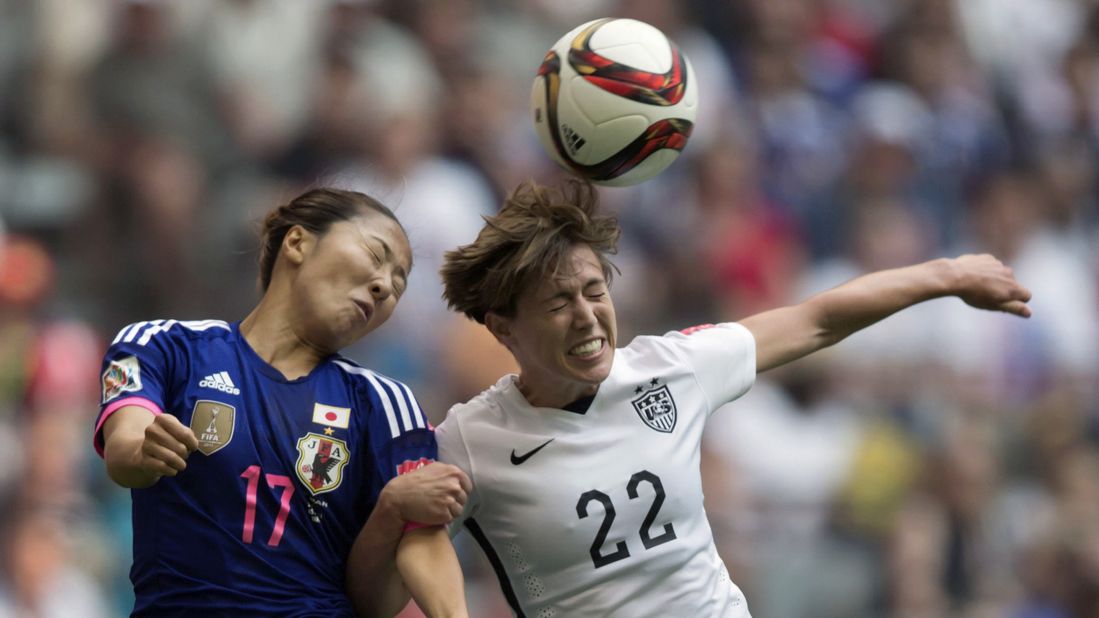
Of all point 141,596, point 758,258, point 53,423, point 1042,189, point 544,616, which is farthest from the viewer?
point 1042,189

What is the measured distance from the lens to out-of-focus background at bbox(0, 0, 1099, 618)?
8.11 metres

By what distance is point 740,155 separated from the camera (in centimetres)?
1034

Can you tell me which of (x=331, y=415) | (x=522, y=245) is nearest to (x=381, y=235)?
(x=522, y=245)

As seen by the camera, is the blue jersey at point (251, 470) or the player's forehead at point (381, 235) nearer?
the blue jersey at point (251, 470)

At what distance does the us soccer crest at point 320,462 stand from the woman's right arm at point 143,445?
319 mm

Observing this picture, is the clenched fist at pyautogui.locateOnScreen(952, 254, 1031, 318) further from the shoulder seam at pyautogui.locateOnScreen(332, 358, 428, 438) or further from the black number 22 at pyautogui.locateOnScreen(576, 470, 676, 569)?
the shoulder seam at pyautogui.locateOnScreen(332, 358, 428, 438)

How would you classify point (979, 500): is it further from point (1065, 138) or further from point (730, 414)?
point (1065, 138)

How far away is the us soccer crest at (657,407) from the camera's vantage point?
4457 mm

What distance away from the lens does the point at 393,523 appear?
4008mm

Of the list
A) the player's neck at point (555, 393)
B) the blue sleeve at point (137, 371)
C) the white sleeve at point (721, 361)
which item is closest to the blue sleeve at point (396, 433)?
the player's neck at point (555, 393)

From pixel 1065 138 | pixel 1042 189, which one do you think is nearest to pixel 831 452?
pixel 1042 189

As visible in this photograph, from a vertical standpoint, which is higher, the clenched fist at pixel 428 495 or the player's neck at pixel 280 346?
the player's neck at pixel 280 346

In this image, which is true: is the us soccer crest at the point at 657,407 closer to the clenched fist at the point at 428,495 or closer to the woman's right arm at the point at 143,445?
the clenched fist at the point at 428,495

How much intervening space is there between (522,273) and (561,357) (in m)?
0.26
